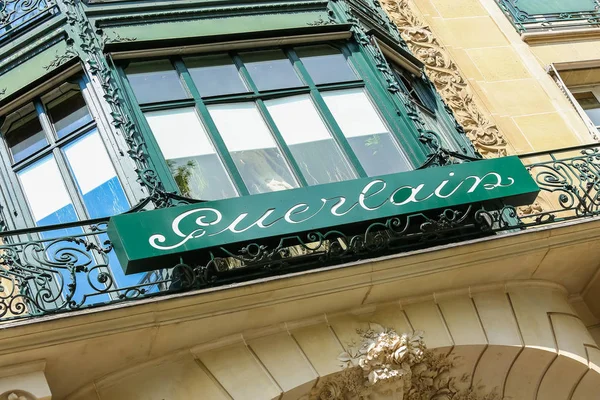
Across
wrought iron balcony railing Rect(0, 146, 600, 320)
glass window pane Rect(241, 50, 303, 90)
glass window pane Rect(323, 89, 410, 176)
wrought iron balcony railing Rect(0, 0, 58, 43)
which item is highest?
wrought iron balcony railing Rect(0, 0, 58, 43)

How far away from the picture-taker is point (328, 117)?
1018cm

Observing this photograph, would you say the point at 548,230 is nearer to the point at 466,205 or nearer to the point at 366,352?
the point at 466,205

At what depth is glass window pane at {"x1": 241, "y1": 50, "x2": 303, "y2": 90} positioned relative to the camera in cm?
1045

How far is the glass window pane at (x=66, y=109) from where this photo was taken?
33.5 feet

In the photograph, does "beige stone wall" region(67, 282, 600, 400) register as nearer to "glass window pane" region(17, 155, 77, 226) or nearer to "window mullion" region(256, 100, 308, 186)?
"window mullion" region(256, 100, 308, 186)

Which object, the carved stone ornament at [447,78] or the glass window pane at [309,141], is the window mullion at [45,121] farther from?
the carved stone ornament at [447,78]

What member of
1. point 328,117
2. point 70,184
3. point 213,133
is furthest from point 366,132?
point 70,184

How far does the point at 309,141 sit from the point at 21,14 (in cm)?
366

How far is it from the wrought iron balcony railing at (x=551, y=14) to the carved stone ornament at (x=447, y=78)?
1506 millimetres

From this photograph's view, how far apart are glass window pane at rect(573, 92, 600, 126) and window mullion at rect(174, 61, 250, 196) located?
570 centimetres

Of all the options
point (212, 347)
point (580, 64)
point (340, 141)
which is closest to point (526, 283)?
point (340, 141)

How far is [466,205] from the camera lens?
9.38 m

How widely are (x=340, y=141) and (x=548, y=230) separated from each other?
2273 mm

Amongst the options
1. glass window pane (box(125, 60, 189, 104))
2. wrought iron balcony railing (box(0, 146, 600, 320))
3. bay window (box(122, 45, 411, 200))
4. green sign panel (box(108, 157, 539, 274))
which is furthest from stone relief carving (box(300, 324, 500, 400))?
glass window pane (box(125, 60, 189, 104))
